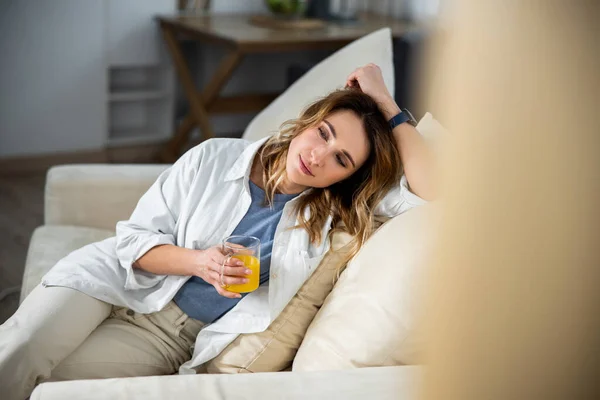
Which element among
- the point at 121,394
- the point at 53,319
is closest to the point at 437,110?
the point at 121,394

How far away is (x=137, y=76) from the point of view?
3844mm

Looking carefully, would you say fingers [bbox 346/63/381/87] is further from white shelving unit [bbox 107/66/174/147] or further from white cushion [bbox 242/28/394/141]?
white shelving unit [bbox 107/66/174/147]

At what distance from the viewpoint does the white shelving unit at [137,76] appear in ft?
11.7

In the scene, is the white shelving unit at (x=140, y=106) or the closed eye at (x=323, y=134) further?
the white shelving unit at (x=140, y=106)

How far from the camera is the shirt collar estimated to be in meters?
1.48

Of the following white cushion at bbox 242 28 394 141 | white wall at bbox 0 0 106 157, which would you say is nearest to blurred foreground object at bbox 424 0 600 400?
white cushion at bbox 242 28 394 141

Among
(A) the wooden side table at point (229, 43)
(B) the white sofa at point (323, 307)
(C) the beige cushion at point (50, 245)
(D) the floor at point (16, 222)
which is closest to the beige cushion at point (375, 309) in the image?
(B) the white sofa at point (323, 307)

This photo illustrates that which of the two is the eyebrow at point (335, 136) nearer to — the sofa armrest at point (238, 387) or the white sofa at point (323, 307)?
the white sofa at point (323, 307)

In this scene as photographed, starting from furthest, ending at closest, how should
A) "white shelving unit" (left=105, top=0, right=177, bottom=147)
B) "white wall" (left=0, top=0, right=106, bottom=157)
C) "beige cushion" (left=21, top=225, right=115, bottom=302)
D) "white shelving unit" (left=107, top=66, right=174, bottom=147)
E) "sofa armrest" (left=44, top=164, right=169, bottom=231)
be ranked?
"white shelving unit" (left=107, top=66, right=174, bottom=147)
"white shelving unit" (left=105, top=0, right=177, bottom=147)
"white wall" (left=0, top=0, right=106, bottom=157)
"sofa armrest" (left=44, top=164, right=169, bottom=231)
"beige cushion" (left=21, top=225, right=115, bottom=302)

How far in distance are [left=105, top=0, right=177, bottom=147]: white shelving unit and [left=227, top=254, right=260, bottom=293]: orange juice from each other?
2551 millimetres

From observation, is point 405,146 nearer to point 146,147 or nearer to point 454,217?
point 454,217

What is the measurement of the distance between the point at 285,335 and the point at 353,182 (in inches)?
13.1

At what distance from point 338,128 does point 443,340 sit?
45.0 inches

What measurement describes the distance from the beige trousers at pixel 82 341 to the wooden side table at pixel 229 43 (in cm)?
189
